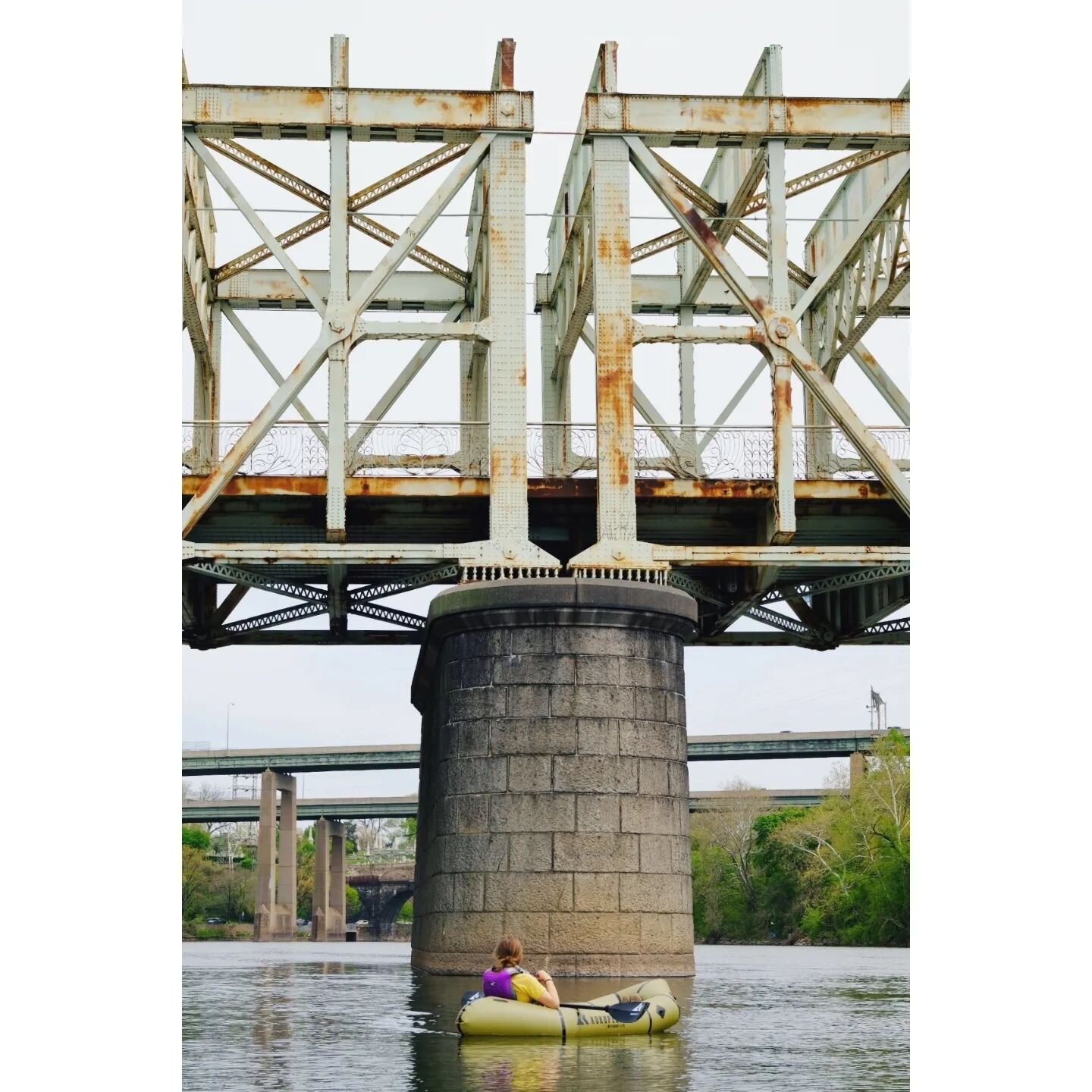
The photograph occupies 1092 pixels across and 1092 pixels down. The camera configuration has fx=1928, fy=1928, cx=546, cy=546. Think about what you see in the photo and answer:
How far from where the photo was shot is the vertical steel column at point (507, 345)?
3531 centimetres

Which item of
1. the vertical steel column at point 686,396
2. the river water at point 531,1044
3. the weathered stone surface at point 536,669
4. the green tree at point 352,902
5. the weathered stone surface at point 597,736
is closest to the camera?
the river water at point 531,1044

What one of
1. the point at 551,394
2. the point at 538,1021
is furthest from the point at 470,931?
the point at 551,394

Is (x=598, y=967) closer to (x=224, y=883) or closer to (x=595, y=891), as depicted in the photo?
(x=595, y=891)

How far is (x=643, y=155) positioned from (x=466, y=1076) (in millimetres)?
21064

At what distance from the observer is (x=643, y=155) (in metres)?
36.3

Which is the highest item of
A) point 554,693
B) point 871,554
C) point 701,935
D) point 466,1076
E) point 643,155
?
point 643,155

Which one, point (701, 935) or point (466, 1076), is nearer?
point (466, 1076)

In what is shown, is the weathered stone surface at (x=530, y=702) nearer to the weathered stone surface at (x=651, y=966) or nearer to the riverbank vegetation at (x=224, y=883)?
the weathered stone surface at (x=651, y=966)

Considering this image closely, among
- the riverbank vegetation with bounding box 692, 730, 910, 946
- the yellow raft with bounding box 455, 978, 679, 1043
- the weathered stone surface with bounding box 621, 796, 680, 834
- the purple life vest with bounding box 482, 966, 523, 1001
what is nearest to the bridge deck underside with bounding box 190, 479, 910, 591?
the weathered stone surface with bounding box 621, 796, 680, 834

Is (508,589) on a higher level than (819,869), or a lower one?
higher

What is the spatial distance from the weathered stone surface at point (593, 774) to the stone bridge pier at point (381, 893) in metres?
146

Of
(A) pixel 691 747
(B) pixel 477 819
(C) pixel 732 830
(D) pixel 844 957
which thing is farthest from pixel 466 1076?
(A) pixel 691 747

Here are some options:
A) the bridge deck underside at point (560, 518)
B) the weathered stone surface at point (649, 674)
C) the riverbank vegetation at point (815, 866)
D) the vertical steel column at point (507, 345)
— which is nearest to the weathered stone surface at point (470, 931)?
the weathered stone surface at point (649, 674)
